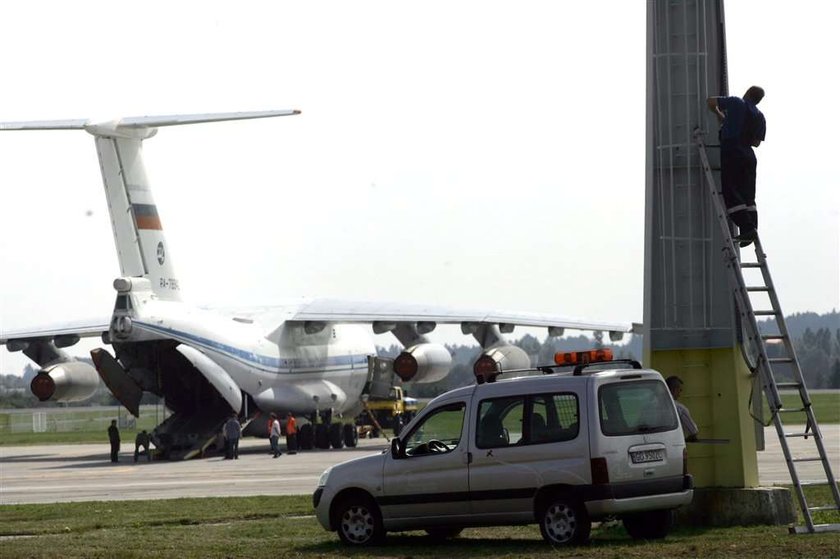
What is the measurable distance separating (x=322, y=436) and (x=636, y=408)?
32188 mm

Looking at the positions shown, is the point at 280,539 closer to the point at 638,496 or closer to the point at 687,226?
the point at 638,496

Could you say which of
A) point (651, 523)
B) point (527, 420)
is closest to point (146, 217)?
point (527, 420)

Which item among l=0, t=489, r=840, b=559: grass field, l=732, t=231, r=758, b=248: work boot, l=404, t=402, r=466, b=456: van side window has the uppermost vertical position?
l=732, t=231, r=758, b=248: work boot

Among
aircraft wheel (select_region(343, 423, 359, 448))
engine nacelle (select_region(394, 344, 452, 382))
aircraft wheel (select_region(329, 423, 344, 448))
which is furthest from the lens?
aircraft wheel (select_region(343, 423, 359, 448))

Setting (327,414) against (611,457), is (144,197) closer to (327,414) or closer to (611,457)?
(327,414)

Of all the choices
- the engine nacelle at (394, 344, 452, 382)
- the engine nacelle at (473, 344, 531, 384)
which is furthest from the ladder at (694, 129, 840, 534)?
the engine nacelle at (394, 344, 452, 382)

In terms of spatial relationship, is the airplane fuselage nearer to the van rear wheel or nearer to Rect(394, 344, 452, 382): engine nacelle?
Rect(394, 344, 452, 382): engine nacelle

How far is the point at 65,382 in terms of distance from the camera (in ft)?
148

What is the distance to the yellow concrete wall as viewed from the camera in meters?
17.1

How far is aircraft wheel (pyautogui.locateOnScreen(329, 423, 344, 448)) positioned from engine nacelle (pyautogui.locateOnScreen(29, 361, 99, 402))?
7.61 meters

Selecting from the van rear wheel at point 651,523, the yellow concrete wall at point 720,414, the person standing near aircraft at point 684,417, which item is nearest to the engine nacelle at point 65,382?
the yellow concrete wall at point 720,414

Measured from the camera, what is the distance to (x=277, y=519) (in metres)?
20.2

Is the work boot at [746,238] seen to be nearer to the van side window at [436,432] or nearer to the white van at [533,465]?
the white van at [533,465]

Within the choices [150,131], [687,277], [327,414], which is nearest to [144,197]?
[150,131]
